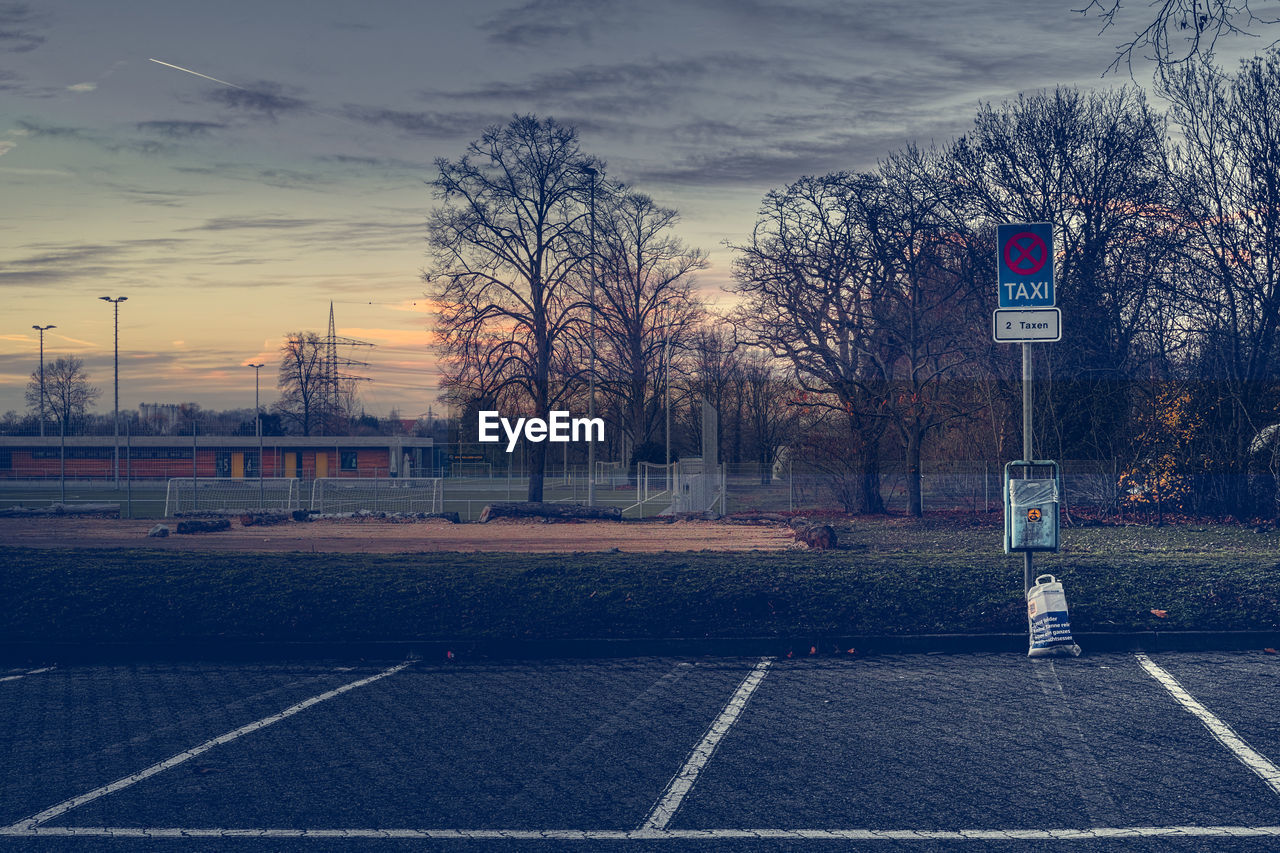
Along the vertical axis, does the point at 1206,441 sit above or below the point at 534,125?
below

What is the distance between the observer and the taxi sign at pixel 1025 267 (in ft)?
31.8

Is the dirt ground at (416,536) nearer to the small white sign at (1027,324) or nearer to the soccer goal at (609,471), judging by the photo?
the small white sign at (1027,324)

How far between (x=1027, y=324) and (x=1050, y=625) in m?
2.76

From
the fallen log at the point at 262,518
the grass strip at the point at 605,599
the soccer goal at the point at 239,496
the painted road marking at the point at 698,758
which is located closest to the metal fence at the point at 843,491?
the soccer goal at the point at 239,496

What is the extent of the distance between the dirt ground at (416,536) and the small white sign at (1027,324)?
30.5 ft

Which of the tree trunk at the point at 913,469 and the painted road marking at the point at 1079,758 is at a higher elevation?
the tree trunk at the point at 913,469

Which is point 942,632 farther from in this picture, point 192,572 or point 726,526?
point 726,526

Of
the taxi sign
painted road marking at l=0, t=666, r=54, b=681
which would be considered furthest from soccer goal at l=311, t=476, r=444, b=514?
the taxi sign

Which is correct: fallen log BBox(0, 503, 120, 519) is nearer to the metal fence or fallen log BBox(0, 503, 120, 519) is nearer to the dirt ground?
the metal fence

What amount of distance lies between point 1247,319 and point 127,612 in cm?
2297

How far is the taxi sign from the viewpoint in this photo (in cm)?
968

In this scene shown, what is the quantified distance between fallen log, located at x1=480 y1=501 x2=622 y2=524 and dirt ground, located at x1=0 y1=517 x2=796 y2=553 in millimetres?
610

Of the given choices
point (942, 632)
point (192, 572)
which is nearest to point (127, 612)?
point (192, 572)

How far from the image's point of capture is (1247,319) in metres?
23.1
